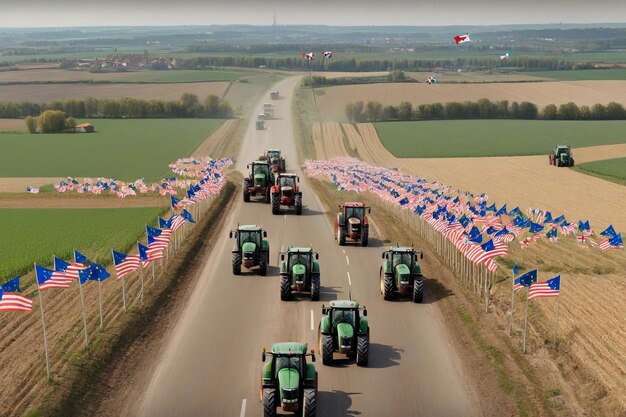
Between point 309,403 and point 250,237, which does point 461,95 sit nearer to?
point 250,237

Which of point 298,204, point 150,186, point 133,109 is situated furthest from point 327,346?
point 133,109

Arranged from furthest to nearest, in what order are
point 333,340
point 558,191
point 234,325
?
point 558,191 < point 234,325 < point 333,340

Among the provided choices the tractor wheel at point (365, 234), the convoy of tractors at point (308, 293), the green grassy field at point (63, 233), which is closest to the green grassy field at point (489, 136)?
the green grassy field at point (63, 233)

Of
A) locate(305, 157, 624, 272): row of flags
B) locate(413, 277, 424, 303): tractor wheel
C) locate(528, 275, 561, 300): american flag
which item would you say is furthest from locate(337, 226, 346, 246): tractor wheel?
locate(528, 275, 561, 300): american flag

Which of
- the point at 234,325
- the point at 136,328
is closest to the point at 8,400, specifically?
the point at 136,328

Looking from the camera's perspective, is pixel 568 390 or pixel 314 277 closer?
pixel 568 390

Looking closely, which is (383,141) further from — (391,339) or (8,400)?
(8,400)

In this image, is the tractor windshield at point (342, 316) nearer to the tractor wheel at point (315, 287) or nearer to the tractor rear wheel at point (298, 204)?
the tractor wheel at point (315, 287)

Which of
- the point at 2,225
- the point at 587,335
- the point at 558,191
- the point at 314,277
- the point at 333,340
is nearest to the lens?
the point at 333,340
